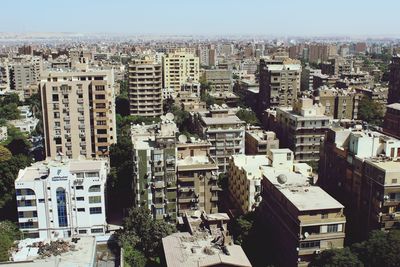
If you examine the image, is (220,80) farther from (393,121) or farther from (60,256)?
(60,256)

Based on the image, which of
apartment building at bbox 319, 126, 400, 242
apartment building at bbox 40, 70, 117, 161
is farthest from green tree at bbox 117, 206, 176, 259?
apartment building at bbox 40, 70, 117, 161

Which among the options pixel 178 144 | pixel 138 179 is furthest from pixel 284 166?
pixel 138 179

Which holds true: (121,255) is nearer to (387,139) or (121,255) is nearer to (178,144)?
(178,144)

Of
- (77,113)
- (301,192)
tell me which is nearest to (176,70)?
(77,113)

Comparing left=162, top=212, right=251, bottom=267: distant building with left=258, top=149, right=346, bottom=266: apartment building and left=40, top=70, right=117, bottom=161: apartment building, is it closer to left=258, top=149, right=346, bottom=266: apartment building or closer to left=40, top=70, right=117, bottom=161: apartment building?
left=258, top=149, right=346, bottom=266: apartment building

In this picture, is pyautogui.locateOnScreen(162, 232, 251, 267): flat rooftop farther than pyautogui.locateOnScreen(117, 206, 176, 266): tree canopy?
No

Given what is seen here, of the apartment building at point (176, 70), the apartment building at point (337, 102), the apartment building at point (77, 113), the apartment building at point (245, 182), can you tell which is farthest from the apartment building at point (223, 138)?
the apartment building at point (176, 70)
